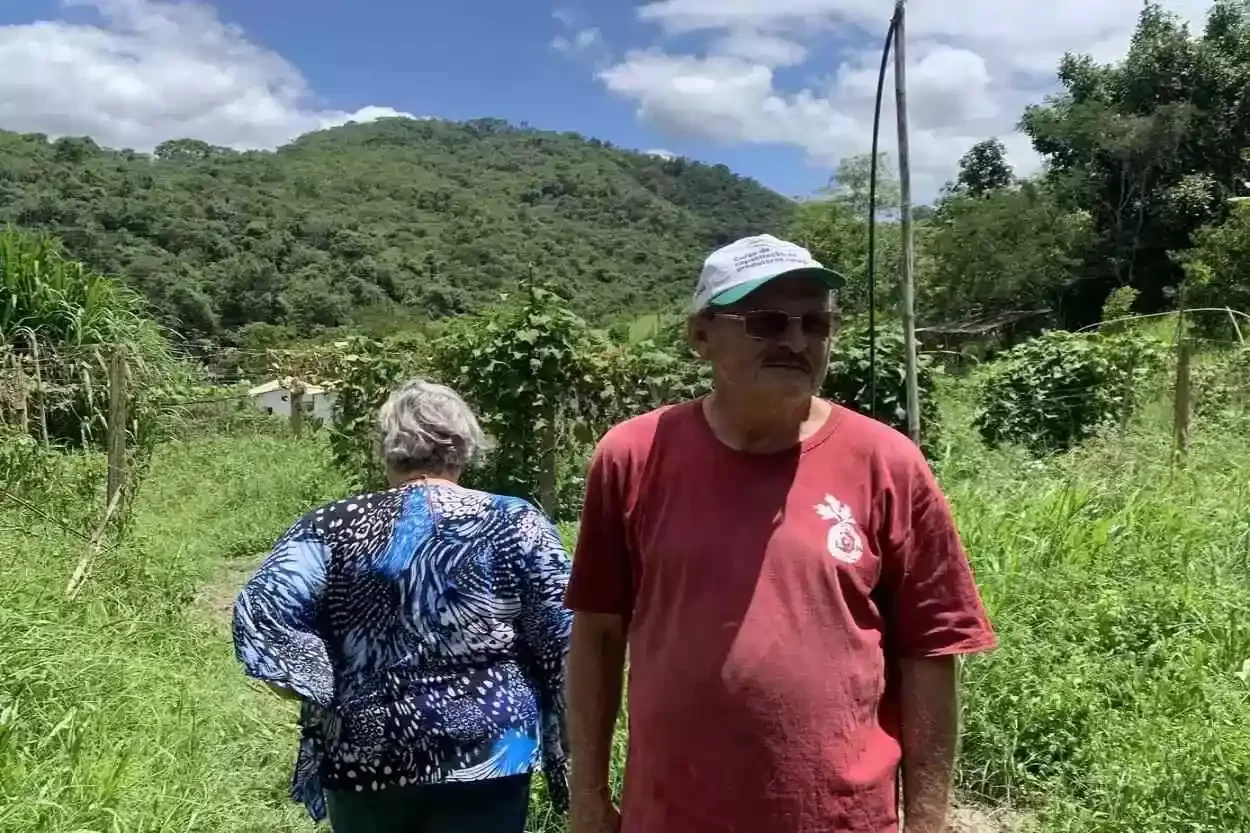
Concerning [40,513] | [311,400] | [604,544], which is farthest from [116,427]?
[311,400]


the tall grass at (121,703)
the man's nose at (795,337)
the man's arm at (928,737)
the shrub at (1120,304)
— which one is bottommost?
the tall grass at (121,703)

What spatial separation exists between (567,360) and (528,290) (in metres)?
0.61

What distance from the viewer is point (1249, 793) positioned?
282 cm

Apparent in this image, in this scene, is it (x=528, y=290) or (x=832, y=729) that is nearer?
(x=832, y=729)

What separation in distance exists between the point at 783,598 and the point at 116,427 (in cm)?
486

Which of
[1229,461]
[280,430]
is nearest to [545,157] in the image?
[280,430]

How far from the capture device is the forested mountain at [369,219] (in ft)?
134

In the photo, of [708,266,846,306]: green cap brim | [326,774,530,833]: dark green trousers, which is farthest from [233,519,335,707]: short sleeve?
[708,266,846,306]: green cap brim

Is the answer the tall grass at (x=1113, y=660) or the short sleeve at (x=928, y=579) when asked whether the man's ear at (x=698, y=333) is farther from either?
the tall grass at (x=1113, y=660)

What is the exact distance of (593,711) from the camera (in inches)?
66.7

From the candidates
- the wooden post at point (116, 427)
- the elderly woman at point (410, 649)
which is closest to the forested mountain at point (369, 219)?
the wooden post at point (116, 427)

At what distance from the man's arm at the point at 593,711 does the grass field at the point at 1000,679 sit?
158cm

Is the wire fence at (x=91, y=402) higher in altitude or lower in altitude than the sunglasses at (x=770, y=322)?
lower

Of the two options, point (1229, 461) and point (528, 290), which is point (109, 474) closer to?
point (528, 290)
